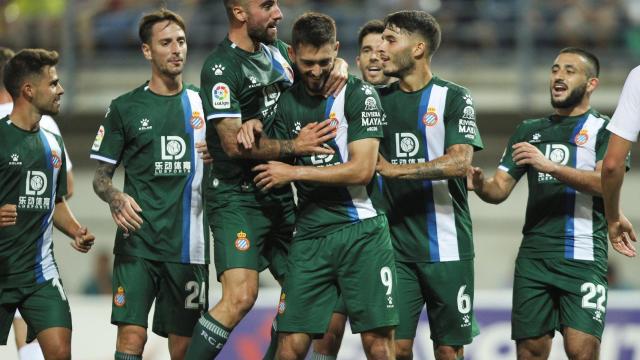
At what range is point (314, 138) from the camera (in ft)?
20.8

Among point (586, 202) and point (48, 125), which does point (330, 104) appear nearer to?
point (586, 202)

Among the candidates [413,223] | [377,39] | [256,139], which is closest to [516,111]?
[377,39]

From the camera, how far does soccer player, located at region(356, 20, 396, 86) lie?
7.86 meters

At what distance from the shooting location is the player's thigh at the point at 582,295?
705 cm

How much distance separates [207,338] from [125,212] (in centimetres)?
97

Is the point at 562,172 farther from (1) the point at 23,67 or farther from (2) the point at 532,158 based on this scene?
(1) the point at 23,67

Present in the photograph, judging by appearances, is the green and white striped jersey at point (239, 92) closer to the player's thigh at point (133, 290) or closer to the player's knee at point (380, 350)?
the player's thigh at point (133, 290)

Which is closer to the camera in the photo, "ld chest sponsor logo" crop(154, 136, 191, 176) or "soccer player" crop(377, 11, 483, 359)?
"soccer player" crop(377, 11, 483, 359)

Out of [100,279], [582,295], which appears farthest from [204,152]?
[100,279]

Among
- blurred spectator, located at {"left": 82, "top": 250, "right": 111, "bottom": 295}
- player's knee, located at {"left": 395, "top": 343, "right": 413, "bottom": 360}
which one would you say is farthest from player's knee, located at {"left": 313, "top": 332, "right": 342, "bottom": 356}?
blurred spectator, located at {"left": 82, "top": 250, "right": 111, "bottom": 295}

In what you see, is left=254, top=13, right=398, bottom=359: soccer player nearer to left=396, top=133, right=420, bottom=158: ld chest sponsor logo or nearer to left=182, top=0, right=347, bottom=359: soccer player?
left=182, top=0, right=347, bottom=359: soccer player

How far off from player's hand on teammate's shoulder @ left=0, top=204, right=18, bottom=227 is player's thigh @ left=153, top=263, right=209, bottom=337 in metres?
0.98

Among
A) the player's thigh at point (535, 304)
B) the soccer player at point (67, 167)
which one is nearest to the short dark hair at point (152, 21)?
the soccer player at point (67, 167)

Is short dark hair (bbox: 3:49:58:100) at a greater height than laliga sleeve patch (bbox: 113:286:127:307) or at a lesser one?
greater
